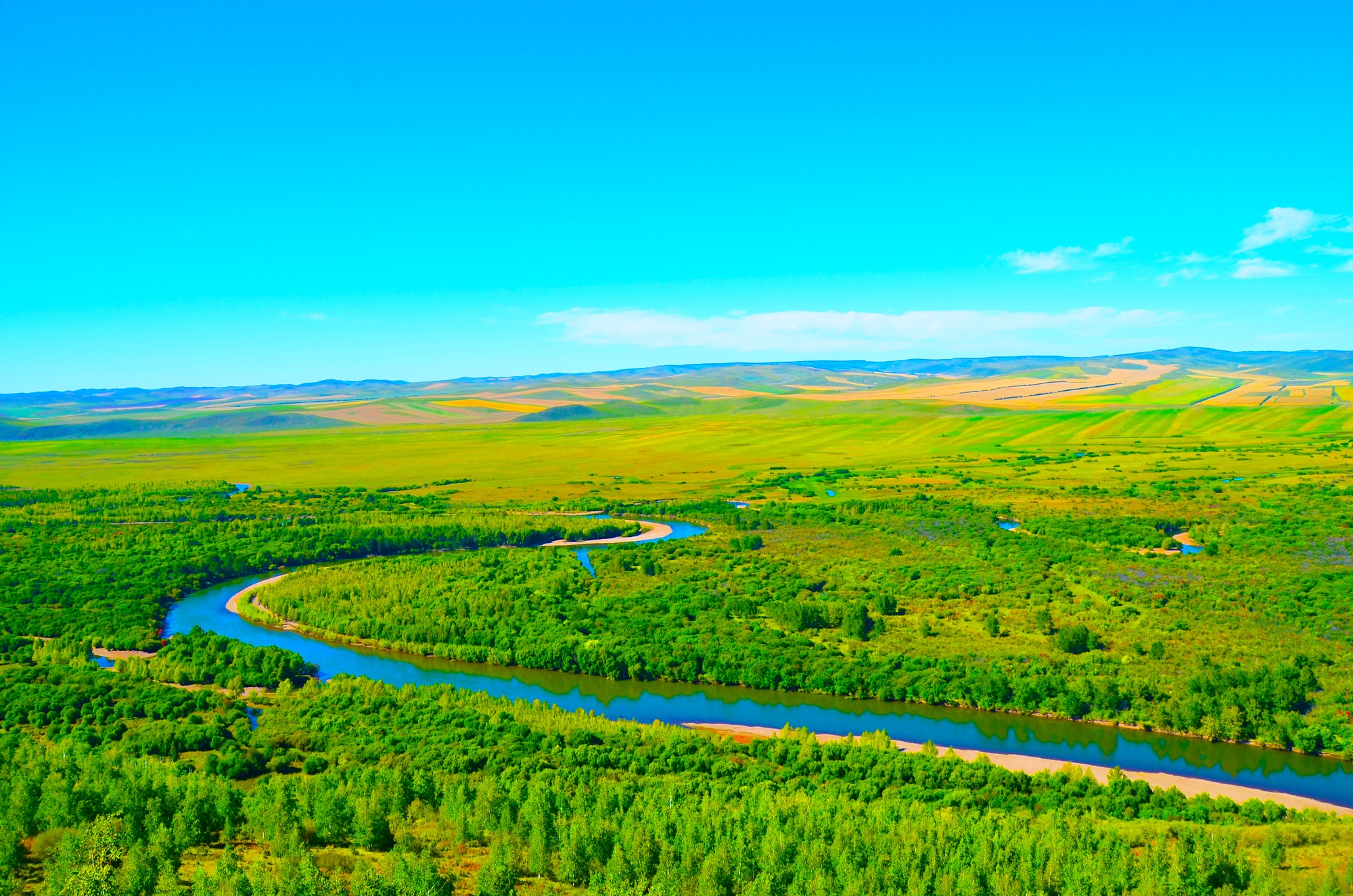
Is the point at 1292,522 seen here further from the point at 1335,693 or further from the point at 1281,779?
the point at 1281,779

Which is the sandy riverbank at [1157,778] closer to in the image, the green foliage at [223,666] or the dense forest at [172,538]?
the green foliage at [223,666]

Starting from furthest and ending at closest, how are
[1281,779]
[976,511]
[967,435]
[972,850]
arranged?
[967,435] < [976,511] < [1281,779] < [972,850]

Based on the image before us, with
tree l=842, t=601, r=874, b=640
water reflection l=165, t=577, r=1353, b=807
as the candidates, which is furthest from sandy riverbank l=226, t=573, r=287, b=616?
tree l=842, t=601, r=874, b=640

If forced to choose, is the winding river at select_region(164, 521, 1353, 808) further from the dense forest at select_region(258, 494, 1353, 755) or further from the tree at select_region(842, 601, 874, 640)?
the tree at select_region(842, 601, 874, 640)

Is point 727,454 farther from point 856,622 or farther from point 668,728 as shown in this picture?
point 668,728

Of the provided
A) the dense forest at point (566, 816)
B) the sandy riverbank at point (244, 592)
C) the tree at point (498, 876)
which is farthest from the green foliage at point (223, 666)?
the tree at point (498, 876)

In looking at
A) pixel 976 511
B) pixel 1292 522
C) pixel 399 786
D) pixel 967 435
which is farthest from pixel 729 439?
pixel 399 786

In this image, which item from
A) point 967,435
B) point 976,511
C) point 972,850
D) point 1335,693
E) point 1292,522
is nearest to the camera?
point 972,850

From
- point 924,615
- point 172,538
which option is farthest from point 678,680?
point 172,538
